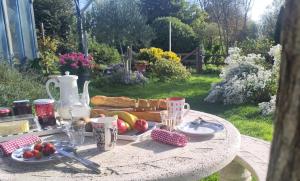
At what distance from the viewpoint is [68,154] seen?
5.07 feet

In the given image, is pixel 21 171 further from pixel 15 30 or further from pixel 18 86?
pixel 15 30

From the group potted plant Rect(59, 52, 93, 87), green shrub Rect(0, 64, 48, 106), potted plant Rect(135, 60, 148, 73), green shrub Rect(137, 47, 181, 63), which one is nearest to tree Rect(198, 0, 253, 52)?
green shrub Rect(137, 47, 181, 63)

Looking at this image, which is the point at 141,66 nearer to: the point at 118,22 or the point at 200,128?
the point at 118,22

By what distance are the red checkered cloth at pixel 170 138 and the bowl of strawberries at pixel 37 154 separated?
0.56 meters

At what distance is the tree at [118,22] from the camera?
34.6ft

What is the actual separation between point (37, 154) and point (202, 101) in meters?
5.34

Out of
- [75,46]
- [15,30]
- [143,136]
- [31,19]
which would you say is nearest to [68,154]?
[143,136]

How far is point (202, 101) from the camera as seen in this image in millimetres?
6602

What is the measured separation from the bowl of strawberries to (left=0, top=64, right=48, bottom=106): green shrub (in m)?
3.39

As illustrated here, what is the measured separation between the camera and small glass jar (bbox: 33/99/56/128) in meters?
2.07

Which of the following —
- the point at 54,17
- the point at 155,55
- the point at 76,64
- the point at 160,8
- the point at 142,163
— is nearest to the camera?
the point at 142,163

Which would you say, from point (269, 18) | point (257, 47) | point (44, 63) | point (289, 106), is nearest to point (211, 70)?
point (257, 47)

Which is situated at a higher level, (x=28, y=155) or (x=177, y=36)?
(x=177, y=36)

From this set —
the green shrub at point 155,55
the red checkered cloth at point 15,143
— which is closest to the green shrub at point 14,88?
the red checkered cloth at point 15,143
